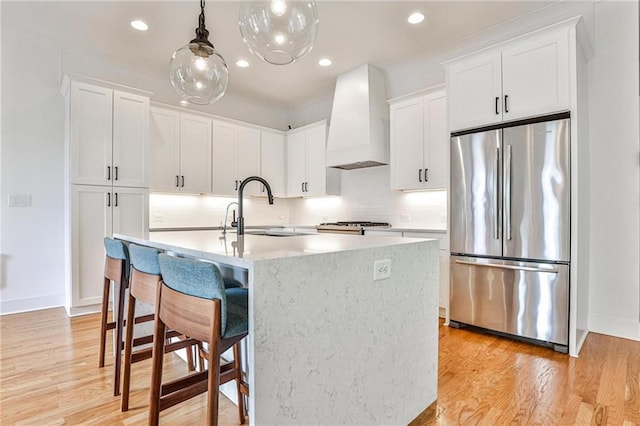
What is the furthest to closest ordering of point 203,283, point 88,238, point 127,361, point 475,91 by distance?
point 88,238 → point 475,91 → point 127,361 → point 203,283

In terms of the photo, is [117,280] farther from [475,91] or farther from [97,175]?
[475,91]

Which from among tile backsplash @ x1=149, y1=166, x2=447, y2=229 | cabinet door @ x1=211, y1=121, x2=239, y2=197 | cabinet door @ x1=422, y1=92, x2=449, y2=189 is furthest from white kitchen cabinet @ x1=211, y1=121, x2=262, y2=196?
cabinet door @ x1=422, y1=92, x2=449, y2=189

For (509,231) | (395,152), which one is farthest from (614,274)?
(395,152)

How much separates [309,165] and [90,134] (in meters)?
2.84

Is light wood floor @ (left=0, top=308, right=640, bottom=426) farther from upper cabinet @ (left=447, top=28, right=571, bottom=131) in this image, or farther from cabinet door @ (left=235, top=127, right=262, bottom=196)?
cabinet door @ (left=235, top=127, right=262, bottom=196)

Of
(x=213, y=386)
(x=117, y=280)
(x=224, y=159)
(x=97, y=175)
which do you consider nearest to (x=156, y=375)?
(x=213, y=386)

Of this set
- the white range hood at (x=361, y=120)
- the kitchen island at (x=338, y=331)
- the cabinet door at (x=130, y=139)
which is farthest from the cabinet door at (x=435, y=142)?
the cabinet door at (x=130, y=139)

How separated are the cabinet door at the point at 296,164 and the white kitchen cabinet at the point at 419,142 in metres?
1.69

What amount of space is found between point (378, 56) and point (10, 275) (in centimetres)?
478

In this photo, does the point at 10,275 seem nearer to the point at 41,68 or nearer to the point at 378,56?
the point at 41,68

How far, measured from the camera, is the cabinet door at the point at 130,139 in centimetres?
378

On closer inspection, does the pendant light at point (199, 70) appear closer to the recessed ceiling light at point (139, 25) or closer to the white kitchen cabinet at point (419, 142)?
the recessed ceiling light at point (139, 25)

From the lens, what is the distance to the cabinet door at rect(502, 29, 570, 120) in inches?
105

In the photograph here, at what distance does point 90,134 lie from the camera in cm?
361
